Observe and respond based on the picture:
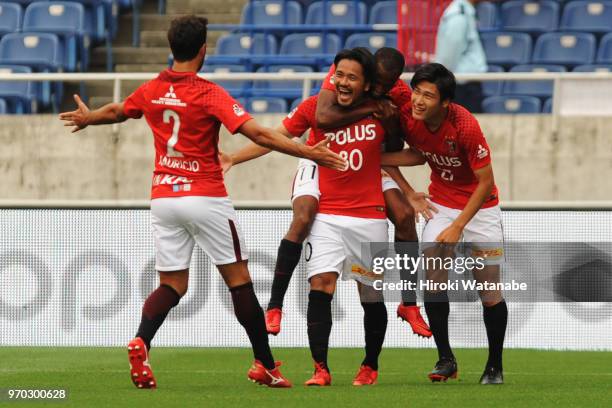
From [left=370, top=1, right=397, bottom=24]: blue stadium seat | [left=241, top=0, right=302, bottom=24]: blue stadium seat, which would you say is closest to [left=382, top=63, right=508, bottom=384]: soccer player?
[left=370, top=1, right=397, bottom=24]: blue stadium seat

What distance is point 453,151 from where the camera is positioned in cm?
878

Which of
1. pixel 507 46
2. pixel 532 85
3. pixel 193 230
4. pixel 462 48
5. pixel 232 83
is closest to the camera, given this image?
pixel 193 230

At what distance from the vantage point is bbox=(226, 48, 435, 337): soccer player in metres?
8.69

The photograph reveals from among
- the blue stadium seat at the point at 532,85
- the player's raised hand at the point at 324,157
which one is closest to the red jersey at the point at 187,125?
the player's raised hand at the point at 324,157

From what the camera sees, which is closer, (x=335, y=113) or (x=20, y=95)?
(x=335, y=113)

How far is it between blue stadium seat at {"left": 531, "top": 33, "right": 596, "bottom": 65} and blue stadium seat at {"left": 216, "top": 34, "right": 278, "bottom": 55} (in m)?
3.06

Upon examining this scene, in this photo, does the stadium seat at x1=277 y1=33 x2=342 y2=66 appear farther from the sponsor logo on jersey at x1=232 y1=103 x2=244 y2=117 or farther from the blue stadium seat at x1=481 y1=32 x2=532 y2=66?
the sponsor logo on jersey at x1=232 y1=103 x2=244 y2=117

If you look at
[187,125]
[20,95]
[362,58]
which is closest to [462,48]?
[20,95]

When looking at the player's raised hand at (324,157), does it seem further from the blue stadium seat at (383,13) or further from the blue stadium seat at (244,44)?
the blue stadium seat at (383,13)

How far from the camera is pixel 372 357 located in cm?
906

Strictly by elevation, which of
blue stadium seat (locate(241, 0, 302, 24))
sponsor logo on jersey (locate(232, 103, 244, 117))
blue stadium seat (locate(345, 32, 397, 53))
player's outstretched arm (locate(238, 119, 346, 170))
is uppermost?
blue stadium seat (locate(241, 0, 302, 24))

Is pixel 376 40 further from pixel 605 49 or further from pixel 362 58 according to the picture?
pixel 362 58

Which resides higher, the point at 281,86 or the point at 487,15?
the point at 487,15

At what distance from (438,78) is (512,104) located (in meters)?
6.20
